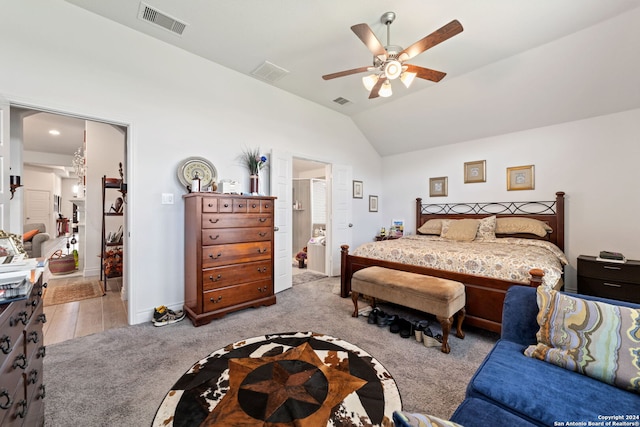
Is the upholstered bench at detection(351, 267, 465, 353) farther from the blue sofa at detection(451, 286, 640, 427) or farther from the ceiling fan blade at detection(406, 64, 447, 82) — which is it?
the ceiling fan blade at detection(406, 64, 447, 82)

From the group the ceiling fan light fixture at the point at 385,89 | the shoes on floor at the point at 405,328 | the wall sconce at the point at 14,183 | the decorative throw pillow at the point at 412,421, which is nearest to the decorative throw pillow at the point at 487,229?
the shoes on floor at the point at 405,328

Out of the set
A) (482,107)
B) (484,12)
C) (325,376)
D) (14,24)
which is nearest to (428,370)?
(325,376)

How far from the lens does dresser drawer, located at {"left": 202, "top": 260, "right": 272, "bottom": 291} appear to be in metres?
2.84

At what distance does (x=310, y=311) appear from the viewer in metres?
3.21

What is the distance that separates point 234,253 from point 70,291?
3.03 m

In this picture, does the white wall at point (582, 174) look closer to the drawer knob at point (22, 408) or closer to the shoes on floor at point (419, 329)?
the shoes on floor at point (419, 329)

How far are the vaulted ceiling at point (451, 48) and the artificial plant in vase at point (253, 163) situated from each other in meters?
1.15

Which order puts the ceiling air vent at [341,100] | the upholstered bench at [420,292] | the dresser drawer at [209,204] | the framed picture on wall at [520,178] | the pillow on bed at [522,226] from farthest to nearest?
the ceiling air vent at [341,100], the framed picture on wall at [520,178], the pillow on bed at [522,226], the dresser drawer at [209,204], the upholstered bench at [420,292]

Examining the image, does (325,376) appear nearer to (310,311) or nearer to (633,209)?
(310,311)

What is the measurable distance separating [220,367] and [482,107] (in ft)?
16.2

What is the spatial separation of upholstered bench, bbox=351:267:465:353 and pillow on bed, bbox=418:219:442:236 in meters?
2.05

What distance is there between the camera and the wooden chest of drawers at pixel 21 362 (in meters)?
0.85

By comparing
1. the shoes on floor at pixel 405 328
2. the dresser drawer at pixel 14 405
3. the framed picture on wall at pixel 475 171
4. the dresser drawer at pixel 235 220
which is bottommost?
the shoes on floor at pixel 405 328

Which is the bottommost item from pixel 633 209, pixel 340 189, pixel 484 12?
pixel 633 209
